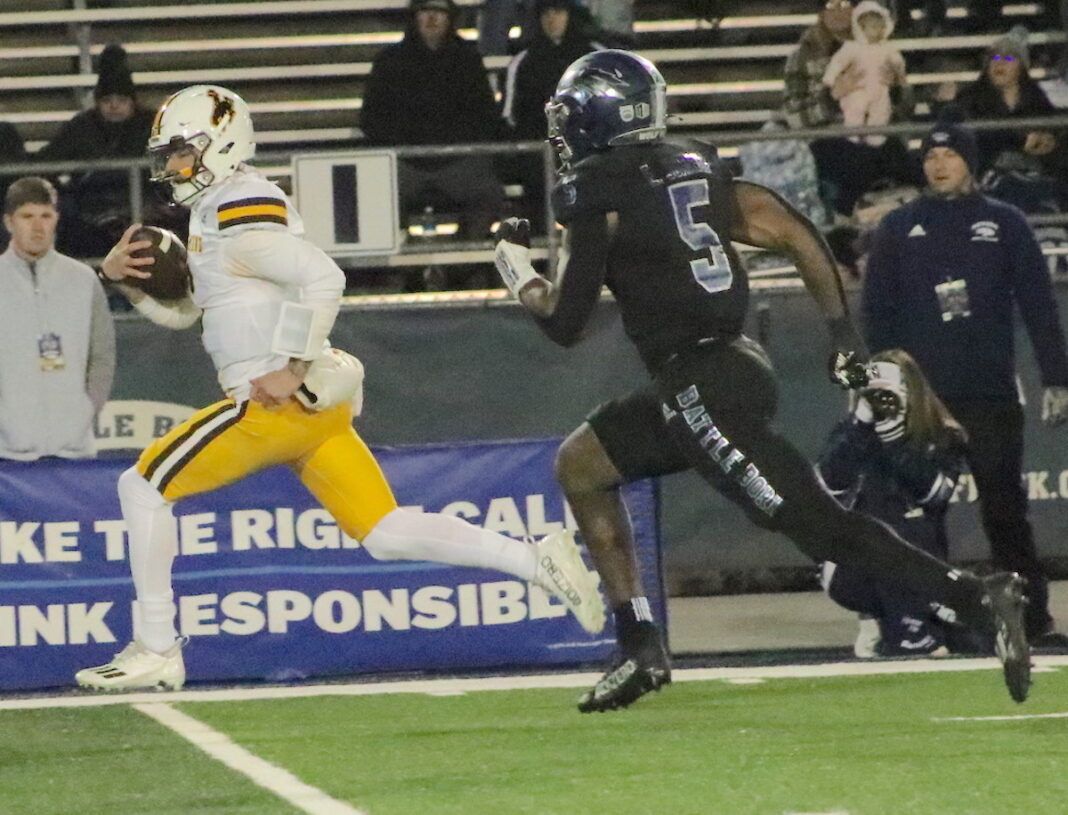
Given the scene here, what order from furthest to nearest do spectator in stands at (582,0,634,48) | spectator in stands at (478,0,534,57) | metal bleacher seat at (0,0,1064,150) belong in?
metal bleacher seat at (0,0,1064,150) < spectator in stands at (478,0,534,57) < spectator in stands at (582,0,634,48)

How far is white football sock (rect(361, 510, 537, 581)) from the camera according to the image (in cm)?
663

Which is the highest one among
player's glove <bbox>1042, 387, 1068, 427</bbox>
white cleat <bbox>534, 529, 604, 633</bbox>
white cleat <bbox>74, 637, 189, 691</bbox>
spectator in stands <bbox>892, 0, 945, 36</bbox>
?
spectator in stands <bbox>892, 0, 945, 36</bbox>

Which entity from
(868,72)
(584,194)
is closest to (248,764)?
(584,194)

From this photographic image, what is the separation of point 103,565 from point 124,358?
228 centimetres

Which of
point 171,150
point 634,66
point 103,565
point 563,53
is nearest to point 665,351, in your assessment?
point 634,66

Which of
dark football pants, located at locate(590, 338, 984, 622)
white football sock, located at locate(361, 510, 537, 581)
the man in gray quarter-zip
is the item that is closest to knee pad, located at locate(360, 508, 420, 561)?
white football sock, located at locate(361, 510, 537, 581)

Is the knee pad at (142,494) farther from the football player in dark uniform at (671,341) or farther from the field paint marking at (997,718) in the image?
the field paint marking at (997,718)

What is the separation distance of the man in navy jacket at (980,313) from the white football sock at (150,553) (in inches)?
113

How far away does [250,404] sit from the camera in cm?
648

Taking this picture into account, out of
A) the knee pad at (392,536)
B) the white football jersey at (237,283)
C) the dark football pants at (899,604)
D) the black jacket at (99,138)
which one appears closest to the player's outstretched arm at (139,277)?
the white football jersey at (237,283)

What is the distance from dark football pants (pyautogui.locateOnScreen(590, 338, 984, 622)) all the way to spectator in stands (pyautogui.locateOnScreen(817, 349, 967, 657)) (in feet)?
5.00

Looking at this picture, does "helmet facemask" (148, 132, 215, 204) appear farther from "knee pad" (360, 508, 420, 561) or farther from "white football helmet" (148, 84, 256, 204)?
"knee pad" (360, 508, 420, 561)

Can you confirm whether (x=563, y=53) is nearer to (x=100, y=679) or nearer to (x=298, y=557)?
(x=298, y=557)

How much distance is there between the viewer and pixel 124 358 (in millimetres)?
9852
